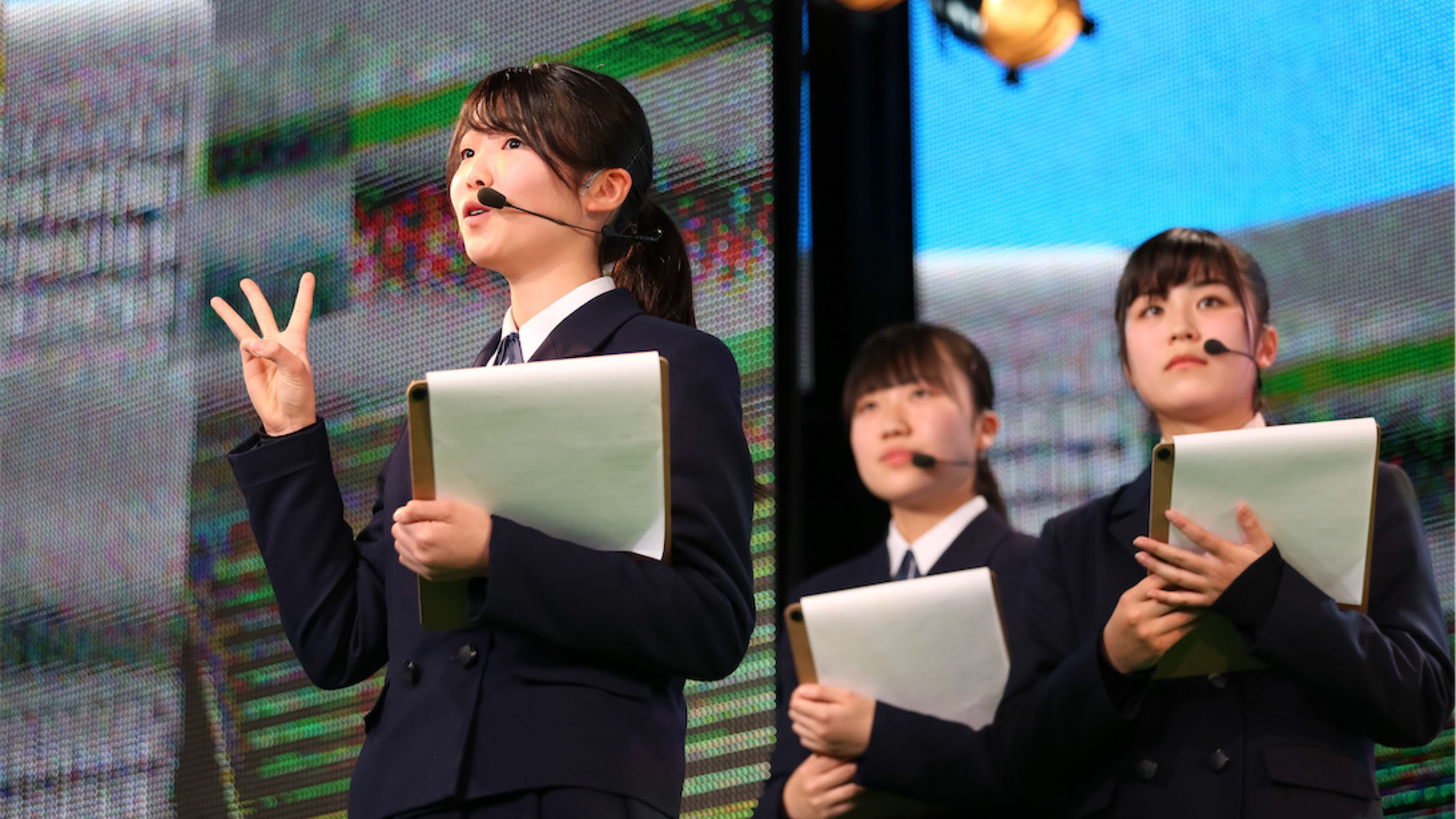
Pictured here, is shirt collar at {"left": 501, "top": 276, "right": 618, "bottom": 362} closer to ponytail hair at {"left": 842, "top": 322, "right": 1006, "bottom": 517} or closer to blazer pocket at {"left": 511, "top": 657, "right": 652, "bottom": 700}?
blazer pocket at {"left": 511, "top": 657, "right": 652, "bottom": 700}

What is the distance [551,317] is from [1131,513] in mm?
836

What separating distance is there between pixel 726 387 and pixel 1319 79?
1.58 meters

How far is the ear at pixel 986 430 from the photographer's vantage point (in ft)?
8.32

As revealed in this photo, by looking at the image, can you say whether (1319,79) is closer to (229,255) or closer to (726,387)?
(726,387)

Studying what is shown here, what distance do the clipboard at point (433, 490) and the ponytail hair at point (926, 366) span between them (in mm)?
1283

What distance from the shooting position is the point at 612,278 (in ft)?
5.02

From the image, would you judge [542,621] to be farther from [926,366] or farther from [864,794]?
[926,366]

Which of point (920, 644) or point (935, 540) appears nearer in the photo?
point (920, 644)

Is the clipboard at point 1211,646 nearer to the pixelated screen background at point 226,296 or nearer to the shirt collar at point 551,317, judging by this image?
the shirt collar at point 551,317

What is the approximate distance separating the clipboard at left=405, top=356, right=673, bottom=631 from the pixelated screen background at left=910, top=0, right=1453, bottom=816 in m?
1.39

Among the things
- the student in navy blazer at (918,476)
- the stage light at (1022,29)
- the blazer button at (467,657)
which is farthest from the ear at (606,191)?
the stage light at (1022,29)

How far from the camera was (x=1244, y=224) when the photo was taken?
101 inches

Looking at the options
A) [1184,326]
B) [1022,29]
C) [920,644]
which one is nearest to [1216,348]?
[1184,326]

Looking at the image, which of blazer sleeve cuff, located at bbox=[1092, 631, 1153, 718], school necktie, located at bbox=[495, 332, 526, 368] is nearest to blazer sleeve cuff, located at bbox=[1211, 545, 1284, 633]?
blazer sleeve cuff, located at bbox=[1092, 631, 1153, 718]
